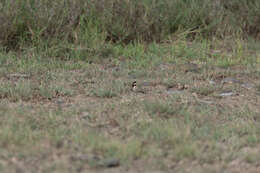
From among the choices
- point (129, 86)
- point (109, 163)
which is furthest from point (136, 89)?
point (109, 163)

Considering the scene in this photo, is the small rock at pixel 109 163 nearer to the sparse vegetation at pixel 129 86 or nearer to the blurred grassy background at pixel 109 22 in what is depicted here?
the sparse vegetation at pixel 129 86

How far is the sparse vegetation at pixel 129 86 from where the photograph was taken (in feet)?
11.0

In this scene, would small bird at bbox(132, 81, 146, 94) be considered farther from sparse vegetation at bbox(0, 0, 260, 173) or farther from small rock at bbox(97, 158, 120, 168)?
small rock at bbox(97, 158, 120, 168)

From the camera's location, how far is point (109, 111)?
14.3 ft

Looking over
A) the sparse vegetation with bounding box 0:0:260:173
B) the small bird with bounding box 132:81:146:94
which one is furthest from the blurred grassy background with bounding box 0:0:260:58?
the small bird with bounding box 132:81:146:94

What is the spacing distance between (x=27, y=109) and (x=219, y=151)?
1.69 m

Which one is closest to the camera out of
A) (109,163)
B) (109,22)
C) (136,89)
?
(109,163)

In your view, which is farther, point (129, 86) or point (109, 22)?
point (109, 22)

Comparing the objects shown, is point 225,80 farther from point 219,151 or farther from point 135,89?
point 219,151

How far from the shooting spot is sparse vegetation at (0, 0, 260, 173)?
11.0ft

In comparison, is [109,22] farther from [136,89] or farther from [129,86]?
[136,89]

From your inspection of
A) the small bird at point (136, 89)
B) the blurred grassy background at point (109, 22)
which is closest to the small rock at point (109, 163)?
the small bird at point (136, 89)

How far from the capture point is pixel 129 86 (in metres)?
5.32

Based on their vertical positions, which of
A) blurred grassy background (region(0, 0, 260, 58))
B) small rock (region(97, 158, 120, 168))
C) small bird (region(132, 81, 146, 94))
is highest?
blurred grassy background (region(0, 0, 260, 58))
